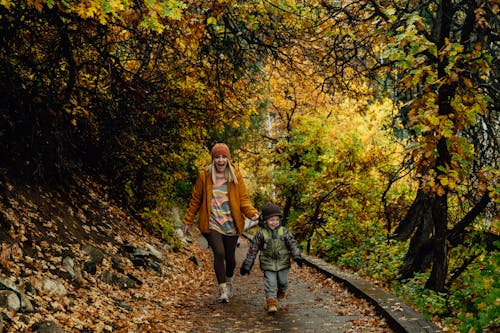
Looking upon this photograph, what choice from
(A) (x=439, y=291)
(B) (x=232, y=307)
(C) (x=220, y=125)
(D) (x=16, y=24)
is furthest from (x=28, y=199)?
(A) (x=439, y=291)

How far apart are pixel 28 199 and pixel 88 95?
1.92 meters

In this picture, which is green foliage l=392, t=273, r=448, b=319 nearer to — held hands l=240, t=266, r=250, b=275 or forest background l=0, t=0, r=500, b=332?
forest background l=0, t=0, r=500, b=332

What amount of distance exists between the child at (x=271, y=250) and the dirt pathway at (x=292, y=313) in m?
0.38

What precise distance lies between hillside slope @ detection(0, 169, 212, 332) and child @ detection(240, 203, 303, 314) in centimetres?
119

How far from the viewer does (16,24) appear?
671cm

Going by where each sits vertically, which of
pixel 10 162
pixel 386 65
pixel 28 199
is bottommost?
pixel 28 199

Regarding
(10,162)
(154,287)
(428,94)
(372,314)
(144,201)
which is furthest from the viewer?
(144,201)

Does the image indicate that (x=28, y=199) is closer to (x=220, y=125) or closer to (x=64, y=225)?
(x=64, y=225)

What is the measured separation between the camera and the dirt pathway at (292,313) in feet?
20.4

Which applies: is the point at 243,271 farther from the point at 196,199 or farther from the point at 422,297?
the point at 422,297

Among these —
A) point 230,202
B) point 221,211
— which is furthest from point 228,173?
point 221,211

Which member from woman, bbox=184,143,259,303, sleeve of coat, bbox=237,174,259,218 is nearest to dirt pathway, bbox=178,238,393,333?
woman, bbox=184,143,259,303

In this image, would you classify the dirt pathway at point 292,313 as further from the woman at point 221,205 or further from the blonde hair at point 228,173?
the blonde hair at point 228,173

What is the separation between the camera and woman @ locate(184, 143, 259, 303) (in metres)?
7.36
